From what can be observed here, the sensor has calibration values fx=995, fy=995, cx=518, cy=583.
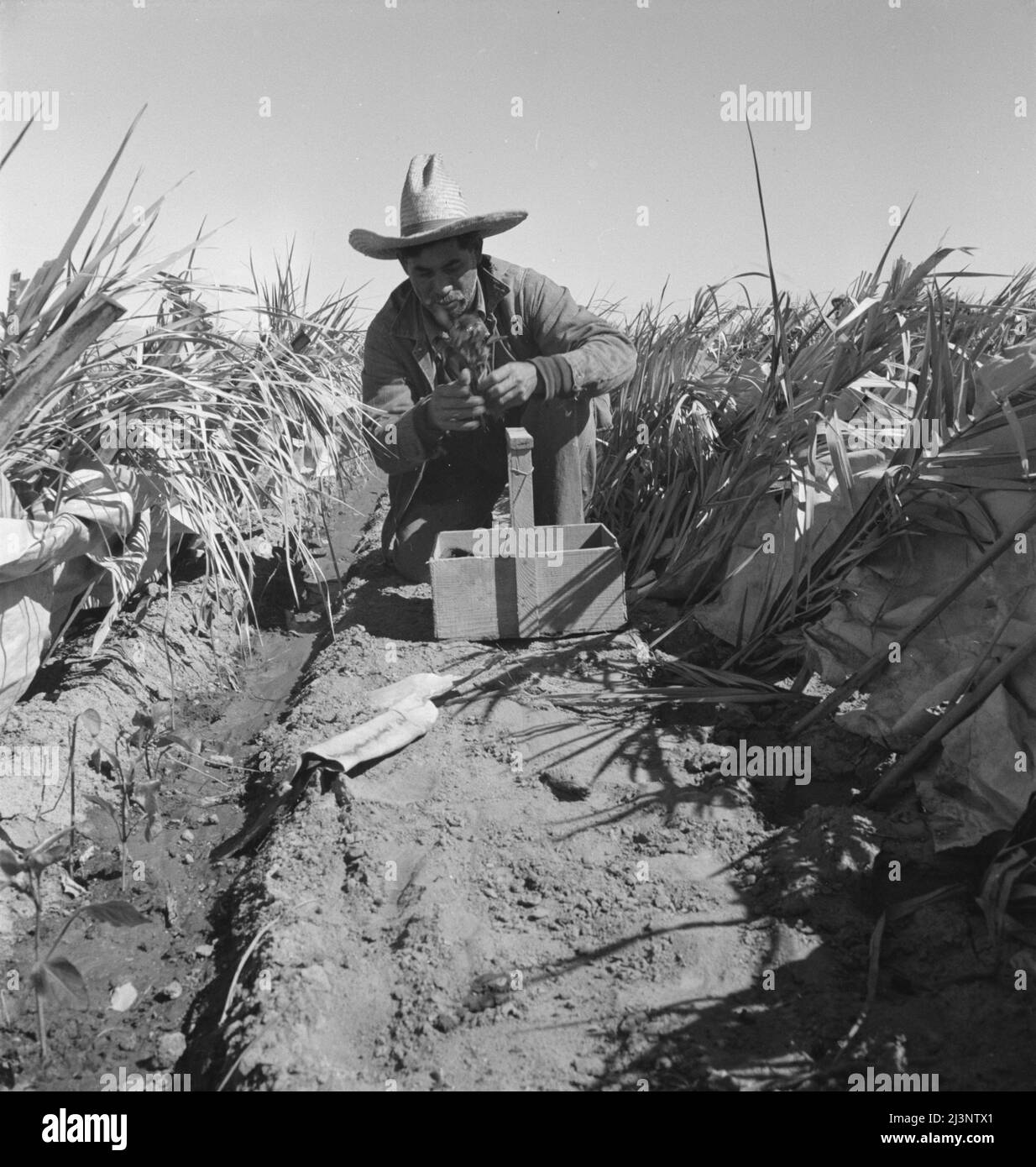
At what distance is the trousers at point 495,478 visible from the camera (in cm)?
306

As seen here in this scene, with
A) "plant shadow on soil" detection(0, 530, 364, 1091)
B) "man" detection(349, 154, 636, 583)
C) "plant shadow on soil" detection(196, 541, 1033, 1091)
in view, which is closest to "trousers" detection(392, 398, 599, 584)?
"man" detection(349, 154, 636, 583)

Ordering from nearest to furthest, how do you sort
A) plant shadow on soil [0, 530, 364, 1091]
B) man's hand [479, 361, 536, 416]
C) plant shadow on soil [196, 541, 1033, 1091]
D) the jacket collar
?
plant shadow on soil [196, 541, 1033, 1091]
plant shadow on soil [0, 530, 364, 1091]
man's hand [479, 361, 536, 416]
the jacket collar

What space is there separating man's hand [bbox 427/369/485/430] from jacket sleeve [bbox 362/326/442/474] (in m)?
0.08

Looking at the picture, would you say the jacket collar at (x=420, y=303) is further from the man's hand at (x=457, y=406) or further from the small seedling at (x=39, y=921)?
the small seedling at (x=39, y=921)

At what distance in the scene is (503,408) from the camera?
9.33ft

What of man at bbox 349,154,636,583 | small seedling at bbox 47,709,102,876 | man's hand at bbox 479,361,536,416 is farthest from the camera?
man at bbox 349,154,636,583

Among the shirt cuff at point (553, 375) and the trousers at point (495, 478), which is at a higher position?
the shirt cuff at point (553, 375)

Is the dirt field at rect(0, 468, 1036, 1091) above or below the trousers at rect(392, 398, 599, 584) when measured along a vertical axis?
below

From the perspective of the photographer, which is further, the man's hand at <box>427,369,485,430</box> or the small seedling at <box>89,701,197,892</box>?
the man's hand at <box>427,369,485,430</box>

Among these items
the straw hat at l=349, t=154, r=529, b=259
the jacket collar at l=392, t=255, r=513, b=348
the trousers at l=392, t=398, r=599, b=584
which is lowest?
the trousers at l=392, t=398, r=599, b=584

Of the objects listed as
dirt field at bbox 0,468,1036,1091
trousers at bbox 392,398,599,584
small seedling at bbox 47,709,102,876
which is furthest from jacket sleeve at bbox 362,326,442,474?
small seedling at bbox 47,709,102,876

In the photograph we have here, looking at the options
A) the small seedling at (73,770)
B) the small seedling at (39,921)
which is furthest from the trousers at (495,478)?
the small seedling at (39,921)

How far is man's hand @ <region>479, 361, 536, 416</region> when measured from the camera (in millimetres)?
2730

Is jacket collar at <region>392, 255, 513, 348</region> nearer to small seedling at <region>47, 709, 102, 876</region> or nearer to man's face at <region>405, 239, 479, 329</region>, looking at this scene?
man's face at <region>405, 239, 479, 329</region>
